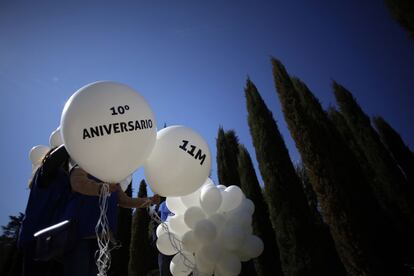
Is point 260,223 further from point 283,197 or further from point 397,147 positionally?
point 397,147

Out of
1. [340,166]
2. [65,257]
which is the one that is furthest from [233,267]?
[340,166]

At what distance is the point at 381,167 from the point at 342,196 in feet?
18.8

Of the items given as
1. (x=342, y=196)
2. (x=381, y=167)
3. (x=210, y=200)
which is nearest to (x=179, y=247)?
(x=210, y=200)

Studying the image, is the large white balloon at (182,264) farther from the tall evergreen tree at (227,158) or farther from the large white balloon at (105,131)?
the tall evergreen tree at (227,158)

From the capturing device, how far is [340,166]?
513 cm

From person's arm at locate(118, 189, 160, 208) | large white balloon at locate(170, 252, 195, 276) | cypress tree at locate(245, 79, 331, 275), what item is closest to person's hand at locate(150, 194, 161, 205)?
person's arm at locate(118, 189, 160, 208)

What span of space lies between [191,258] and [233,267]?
0.48 meters

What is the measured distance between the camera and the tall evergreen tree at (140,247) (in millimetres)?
9866

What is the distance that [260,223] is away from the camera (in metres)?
7.55

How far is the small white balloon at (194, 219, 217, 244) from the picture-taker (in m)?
2.26

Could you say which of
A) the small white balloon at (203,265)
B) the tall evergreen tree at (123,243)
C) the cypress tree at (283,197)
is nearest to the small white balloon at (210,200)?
the small white balloon at (203,265)

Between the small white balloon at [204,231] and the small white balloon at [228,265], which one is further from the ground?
the small white balloon at [204,231]

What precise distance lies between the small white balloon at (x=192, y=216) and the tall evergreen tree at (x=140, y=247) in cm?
822

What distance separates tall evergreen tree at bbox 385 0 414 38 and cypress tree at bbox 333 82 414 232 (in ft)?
21.9
